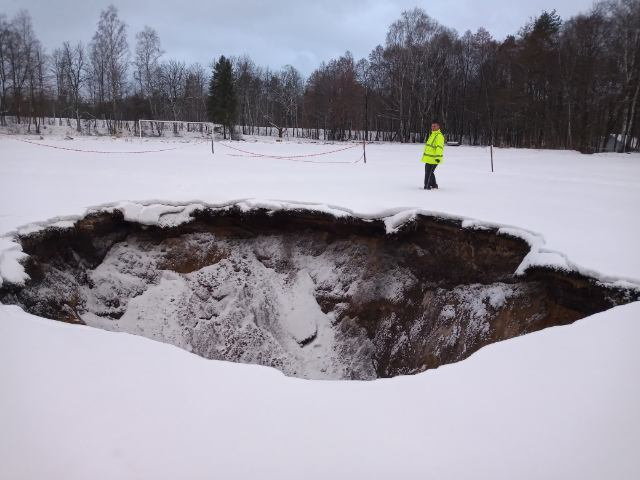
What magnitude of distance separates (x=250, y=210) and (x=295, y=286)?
6.04 feet

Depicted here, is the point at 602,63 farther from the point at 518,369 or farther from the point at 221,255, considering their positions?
the point at 518,369

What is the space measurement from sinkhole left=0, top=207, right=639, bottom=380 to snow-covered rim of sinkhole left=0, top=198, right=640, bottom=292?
11 centimetres

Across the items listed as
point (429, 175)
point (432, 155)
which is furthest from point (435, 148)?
point (429, 175)

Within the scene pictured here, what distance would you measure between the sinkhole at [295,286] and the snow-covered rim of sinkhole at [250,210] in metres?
0.11

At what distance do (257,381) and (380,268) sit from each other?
5.52 metres

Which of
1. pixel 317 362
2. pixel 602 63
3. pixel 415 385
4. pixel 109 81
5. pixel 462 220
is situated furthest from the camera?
pixel 109 81

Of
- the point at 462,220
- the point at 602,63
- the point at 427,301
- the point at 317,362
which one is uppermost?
the point at 602,63

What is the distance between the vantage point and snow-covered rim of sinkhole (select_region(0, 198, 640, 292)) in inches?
211

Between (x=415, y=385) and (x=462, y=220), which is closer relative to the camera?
(x=415, y=385)

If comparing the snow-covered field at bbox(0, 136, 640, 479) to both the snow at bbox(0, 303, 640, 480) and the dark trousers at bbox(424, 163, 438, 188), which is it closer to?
the snow at bbox(0, 303, 640, 480)

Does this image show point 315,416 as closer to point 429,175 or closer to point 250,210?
point 250,210

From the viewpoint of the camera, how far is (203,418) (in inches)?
103

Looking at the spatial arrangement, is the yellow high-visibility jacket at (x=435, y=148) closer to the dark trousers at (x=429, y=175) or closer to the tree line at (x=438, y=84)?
the dark trousers at (x=429, y=175)

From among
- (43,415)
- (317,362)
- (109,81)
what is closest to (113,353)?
(43,415)
